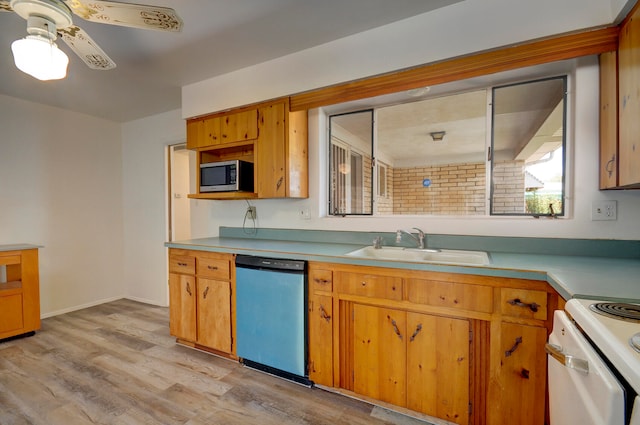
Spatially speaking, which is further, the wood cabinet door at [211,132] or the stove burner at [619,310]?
the wood cabinet door at [211,132]

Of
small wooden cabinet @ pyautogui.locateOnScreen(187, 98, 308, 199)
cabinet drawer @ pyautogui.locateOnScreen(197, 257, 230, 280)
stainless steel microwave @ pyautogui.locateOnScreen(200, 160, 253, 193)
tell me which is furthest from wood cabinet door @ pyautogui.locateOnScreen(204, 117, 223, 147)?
cabinet drawer @ pyautogui.locateOnScreen(197, 257, 230, 280)

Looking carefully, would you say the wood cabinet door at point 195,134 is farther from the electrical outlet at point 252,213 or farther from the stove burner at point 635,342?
the stove burner at point 635,342

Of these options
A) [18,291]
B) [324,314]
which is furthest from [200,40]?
[18,291]

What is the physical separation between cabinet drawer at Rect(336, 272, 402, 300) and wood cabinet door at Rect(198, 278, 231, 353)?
100 centimetres

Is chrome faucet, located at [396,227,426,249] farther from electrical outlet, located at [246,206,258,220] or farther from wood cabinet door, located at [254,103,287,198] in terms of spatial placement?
electrical outlet, located at [246,206,258,220]

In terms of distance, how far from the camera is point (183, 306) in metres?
2.55

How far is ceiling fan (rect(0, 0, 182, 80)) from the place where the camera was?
1307mm

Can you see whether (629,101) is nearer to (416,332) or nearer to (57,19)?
(416,332)

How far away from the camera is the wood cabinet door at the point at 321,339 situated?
74.9 inches

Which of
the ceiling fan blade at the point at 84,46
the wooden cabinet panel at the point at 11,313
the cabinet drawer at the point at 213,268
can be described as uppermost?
the ceiling fan blade at the point at 84,46

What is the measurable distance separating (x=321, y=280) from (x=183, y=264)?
1.37 m

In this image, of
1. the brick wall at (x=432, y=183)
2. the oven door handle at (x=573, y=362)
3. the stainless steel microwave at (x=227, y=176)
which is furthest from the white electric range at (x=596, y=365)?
the brick wall at (x=432, y=183)

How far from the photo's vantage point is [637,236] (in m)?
→ 1.63

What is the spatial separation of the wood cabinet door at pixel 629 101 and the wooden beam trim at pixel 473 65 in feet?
0.41
